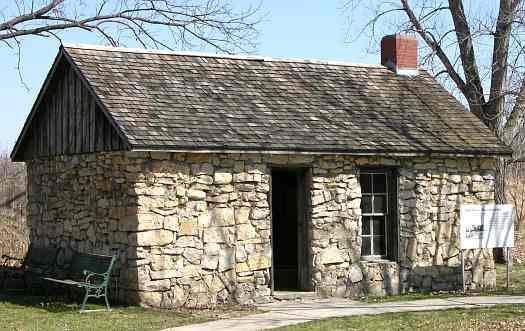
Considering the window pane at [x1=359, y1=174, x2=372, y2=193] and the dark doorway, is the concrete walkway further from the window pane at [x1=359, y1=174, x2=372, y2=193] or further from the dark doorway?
the dark doorway

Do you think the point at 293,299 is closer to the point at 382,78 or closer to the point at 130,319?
the point at 130,319

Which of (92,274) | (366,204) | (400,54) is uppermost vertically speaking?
(400,54)

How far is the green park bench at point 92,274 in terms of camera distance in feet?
46.5

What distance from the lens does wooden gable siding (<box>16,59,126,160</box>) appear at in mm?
15281

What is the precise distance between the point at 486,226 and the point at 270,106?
15.3 feet

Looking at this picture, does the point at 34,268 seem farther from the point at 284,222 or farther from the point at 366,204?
the point at 366,204

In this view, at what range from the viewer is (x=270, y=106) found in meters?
16.5

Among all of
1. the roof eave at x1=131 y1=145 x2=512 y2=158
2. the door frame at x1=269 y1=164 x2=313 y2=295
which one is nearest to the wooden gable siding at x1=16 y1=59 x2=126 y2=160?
the roof eave at x1=131 y1=145 x2=512 y2=158

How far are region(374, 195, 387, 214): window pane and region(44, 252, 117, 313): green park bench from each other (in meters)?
5.15

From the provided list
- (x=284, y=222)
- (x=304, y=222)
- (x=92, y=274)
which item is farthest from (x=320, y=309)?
(x=284, y=222)

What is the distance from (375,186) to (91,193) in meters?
5.25

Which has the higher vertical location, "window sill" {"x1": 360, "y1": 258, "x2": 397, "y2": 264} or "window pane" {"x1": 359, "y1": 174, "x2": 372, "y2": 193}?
"window pane" {"x1": 359, "y1": 174, "x2": 372, "y2": 193}

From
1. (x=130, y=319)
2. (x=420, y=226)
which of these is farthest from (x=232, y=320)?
(x=420, y=226)

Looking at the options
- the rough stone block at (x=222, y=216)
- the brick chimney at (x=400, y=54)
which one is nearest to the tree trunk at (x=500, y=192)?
the brick chimney at (x=400, y=54)
